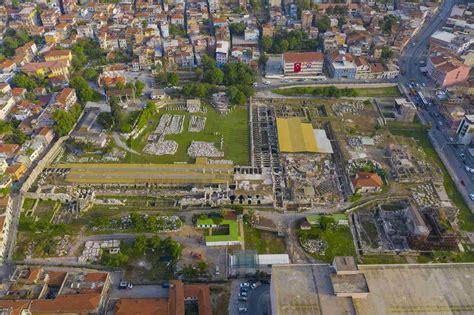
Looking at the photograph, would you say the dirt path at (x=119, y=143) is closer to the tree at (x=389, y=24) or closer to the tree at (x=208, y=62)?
the tree at (x=208, y=62)

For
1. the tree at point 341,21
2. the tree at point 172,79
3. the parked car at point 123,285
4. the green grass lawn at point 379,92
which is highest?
the tree at point 341,21

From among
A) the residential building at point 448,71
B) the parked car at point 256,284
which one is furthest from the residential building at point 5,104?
the residential building at point 448,71

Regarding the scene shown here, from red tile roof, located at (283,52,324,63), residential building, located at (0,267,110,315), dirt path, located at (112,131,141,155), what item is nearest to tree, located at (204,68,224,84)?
red tile roof, located at (283,52,324,63)

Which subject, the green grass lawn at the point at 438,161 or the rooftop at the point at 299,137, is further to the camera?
the rooftop at the point at 299,137

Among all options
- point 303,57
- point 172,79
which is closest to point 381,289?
point 172,79

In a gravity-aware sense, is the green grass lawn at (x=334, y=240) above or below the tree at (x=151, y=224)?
below

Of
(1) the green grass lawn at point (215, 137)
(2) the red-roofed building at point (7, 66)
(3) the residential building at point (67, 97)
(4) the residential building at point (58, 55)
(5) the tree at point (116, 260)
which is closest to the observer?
(5) the tree at point (116, 260)

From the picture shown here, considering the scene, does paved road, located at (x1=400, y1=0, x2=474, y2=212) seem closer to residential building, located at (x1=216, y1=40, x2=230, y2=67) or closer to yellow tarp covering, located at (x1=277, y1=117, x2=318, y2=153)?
yellow tarp covering, located at (x1=277, y1=117, x2=318, y2=153)
